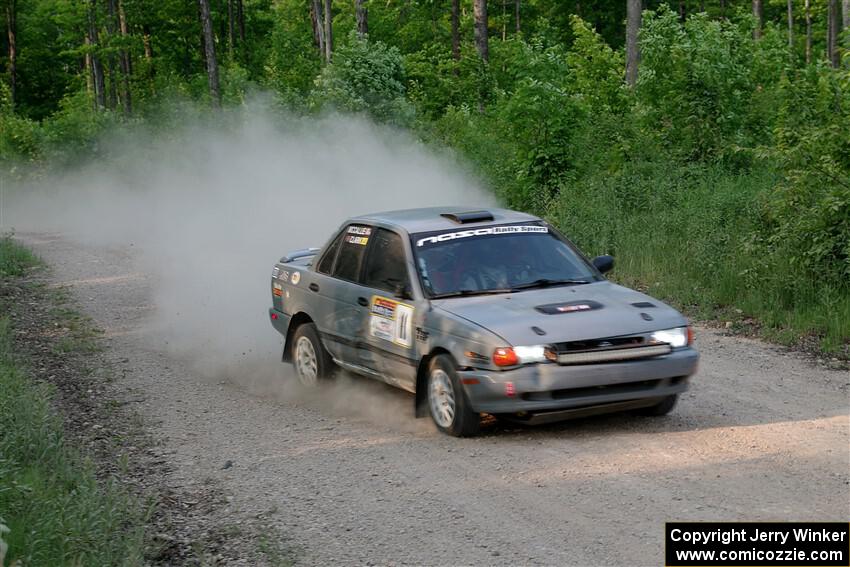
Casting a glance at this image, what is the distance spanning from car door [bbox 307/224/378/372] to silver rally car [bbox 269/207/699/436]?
0.06 ft

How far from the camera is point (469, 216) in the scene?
30.8 ft

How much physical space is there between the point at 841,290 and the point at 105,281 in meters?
12.3

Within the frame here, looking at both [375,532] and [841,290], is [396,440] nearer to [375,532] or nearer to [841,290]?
[375,532]

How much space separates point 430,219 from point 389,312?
1.03 m

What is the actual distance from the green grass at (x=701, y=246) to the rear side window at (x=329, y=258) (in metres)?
4.96

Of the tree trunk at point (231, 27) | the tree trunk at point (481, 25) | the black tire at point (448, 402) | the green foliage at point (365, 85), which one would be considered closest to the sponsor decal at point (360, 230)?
the black tire at point (448, 402)

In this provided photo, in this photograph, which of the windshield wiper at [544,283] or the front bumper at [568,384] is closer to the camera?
the front bumper at [568,384]

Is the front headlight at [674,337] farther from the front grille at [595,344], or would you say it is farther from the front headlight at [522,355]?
the front headlight at [522,355]

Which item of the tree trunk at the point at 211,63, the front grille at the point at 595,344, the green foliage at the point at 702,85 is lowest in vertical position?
the front grille at the point at 595,344

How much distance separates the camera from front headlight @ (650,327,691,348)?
7834 mm

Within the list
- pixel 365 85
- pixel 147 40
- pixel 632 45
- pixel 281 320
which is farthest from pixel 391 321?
pixel 147 40

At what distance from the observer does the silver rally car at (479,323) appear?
299 inches

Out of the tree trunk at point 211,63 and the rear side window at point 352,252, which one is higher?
the tree trunk at point 211,63

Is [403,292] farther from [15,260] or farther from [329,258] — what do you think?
[15,260]
